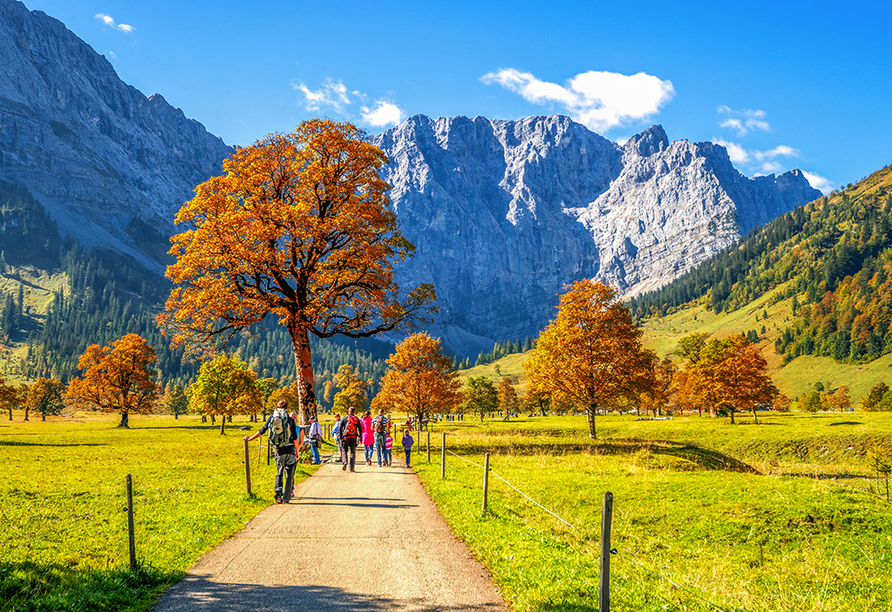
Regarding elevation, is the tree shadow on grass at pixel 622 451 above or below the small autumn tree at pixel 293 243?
below

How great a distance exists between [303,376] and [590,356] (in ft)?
88.0

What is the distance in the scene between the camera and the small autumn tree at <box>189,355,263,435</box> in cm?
6831

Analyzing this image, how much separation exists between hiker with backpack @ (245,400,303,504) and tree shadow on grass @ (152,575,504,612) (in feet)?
24.2

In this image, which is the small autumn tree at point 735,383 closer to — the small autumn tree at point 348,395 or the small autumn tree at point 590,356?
the small autumn tree at point 590,356

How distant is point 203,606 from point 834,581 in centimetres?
1442

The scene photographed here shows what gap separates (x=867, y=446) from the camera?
46.5 meters

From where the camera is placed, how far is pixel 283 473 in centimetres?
1638

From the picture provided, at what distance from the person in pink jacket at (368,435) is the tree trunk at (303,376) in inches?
135

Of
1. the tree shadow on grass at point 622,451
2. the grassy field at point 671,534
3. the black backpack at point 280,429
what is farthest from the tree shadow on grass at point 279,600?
the tree shadow on grass at point 622,451

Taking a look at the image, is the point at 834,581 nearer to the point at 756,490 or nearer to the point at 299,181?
the point at 756,490

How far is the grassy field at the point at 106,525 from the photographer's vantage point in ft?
27.0

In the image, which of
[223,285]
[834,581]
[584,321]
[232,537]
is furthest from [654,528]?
[584,321]

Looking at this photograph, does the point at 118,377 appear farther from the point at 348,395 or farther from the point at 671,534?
the point at 671,534

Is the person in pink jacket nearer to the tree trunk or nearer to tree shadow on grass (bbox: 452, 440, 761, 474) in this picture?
the tree trunk
